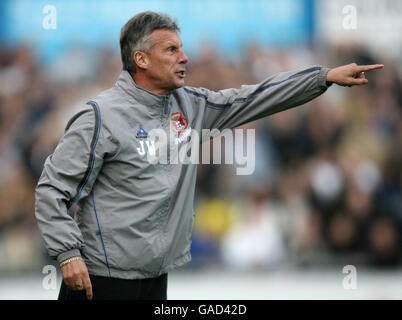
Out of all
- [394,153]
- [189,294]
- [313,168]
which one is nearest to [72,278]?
[189,294]

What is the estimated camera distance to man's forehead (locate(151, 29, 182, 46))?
3.29 metres

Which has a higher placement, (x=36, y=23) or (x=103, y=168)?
(x=36, y=23)

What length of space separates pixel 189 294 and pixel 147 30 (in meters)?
3.78

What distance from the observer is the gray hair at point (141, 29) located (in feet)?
10.8

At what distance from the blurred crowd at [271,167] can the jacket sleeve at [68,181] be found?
401 centimetres

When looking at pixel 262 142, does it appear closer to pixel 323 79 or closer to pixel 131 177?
pixel 323 79

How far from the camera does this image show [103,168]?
10.2 ft

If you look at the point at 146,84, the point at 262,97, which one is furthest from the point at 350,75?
the point at 146,84

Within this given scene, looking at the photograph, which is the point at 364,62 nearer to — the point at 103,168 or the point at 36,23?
the point at 36,23

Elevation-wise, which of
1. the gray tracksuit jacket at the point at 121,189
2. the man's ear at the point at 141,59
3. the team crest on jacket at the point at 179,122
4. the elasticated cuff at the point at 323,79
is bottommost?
the gray tracksuit jacket at the point at 121,189

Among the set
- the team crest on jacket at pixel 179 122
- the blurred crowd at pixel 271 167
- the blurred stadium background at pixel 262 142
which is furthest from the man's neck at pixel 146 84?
the blurred crowd at pixel 271 167

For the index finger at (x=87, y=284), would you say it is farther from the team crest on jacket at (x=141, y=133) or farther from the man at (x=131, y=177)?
the team crest on jacket at (x=141, y=133)

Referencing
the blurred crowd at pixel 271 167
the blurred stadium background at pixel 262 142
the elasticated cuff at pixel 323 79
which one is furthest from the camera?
the blurred crowd at pixel 271 167

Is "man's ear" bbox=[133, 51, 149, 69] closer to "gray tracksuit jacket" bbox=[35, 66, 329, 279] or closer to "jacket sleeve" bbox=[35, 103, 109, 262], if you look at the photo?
"gray tracksuit jacket" bbox=[35, 66, 329, 279]
